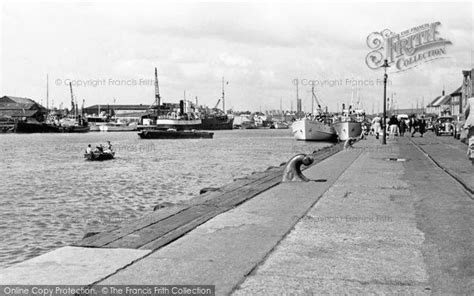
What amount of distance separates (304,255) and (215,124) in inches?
6908

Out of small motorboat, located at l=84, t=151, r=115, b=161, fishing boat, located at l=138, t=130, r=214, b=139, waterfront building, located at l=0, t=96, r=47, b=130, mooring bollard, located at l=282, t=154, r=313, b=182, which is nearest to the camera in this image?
mooring bollard, located at l=282, t=154, r=313, b=182

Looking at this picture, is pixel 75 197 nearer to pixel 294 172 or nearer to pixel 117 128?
pixel 294 172

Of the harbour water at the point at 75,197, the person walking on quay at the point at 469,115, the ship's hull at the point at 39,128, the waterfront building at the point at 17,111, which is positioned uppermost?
the waterfront building at the point at 17,111

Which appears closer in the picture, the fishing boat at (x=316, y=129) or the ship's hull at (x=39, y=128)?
the fishing boat at (x=316, y=129)

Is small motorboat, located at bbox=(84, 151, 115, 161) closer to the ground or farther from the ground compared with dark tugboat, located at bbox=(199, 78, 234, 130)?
closer to the ground

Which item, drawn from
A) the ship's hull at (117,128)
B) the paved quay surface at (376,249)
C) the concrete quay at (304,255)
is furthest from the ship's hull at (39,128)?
the concrete quay at (304,255)

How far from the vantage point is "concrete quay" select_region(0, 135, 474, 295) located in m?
5.25

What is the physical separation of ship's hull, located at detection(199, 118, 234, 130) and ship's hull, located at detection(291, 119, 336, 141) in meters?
94.7

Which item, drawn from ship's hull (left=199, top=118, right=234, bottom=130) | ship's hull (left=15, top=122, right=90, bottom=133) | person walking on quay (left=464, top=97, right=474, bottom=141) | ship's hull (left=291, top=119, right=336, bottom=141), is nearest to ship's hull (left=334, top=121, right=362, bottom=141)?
ship's hull (left=291, top=119, right=336, bottom=141)

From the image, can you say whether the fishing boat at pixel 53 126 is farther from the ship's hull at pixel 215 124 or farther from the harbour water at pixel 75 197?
the harbour water at pixel 75 197

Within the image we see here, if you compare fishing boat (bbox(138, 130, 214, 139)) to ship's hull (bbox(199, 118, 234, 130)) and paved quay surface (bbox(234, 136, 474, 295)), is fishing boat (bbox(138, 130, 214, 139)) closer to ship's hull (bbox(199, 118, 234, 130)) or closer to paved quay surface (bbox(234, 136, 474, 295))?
ship's hull (bbox(199, 118, 234, 130))

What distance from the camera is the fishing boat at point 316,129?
69.7 metres

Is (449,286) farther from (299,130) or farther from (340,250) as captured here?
(299,130)

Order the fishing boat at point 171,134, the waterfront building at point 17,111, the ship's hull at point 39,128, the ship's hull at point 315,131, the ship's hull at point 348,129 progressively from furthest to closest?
1. the waterfront building at point 17,111
2. the ship's hull at point 39,128
3. the fishing boat at point 171,134
4. the ship's hull at point 315,131
5. the ship's hull at point 348,129
